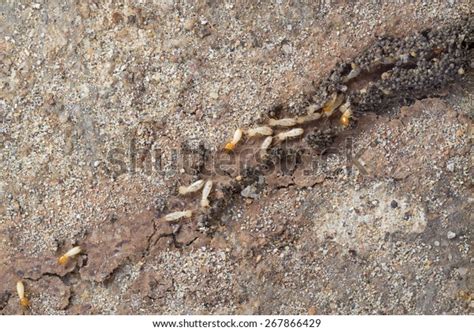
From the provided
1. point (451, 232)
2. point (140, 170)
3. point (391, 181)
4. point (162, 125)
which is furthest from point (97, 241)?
point (451, 232)

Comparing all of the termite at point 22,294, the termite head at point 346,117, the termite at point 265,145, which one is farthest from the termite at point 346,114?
the termite at point 22,294

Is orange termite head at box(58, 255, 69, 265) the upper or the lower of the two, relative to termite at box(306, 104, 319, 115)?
lower

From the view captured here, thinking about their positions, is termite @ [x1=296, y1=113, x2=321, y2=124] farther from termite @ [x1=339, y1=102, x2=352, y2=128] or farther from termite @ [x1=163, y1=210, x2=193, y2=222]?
termite @ [x1=163, y1=210, x2=193, y2=222]

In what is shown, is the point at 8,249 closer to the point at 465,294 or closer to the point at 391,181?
the point at 391,181

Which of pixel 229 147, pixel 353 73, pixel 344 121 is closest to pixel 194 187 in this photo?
pixel 229 147

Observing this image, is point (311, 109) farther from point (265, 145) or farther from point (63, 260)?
point (63, 260)

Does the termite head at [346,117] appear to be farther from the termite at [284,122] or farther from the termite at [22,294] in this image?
the termite at [22,294]

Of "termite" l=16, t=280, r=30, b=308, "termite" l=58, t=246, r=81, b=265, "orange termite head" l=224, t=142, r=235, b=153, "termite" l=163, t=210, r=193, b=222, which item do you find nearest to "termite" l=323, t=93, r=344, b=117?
"orange termite head" l=224, t=142, r=235, b=153
